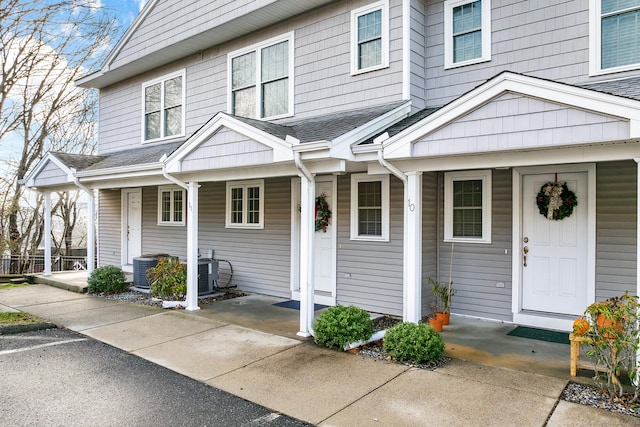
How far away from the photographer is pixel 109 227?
12.6 m

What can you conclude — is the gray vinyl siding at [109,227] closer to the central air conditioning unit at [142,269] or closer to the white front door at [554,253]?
the central air conditioning unit at [142,269]

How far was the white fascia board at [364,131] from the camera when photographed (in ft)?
17.9

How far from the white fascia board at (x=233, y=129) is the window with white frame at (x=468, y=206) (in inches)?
106

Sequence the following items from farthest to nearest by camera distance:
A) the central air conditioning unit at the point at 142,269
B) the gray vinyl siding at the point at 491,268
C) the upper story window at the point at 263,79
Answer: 1. the central air conditioning unit at the point at 142,269
2. the upper story window at the point at 263,79
3. the gray vinyl siding at the point at 491,268

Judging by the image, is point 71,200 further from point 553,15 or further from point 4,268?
point 553,15

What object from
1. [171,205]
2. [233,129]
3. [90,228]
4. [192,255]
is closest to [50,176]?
[90,228]

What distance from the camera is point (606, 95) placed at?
3.97 m

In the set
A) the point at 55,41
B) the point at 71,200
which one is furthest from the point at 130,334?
the point at 71,200

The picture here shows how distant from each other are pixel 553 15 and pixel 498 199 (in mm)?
2544

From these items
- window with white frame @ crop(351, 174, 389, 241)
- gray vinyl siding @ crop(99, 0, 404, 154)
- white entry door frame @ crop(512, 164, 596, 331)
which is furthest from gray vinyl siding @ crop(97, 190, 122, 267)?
white entry door frame @ crop(512, 164, 596, 331)

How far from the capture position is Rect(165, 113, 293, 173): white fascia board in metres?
5.86

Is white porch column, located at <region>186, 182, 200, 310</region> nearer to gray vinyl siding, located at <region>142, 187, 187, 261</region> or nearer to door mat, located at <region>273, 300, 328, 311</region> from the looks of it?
door mat, located at <region>273, 300, 328, 311</region>

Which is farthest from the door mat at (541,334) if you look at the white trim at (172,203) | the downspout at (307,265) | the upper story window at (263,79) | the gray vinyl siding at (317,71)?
the white trim at (172,203)

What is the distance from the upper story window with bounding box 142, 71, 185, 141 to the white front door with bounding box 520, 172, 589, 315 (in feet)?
24.8
